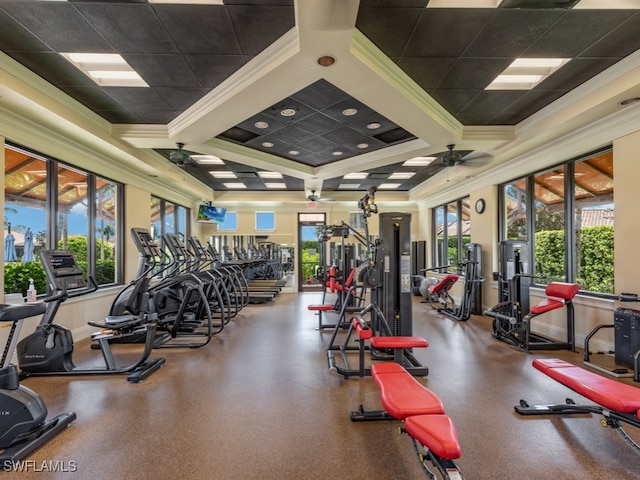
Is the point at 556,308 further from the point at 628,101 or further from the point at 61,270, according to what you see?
the point at 61,270

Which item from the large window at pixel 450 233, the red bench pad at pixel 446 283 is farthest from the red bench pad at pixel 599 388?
the large window at pixel 450 233

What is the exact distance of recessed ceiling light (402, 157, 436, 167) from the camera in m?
6.91

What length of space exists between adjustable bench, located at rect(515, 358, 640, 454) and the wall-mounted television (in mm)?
9059

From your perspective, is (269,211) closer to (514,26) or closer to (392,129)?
(392,129)

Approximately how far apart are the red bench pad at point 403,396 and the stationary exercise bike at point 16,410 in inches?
94.5

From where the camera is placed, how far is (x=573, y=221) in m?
4.99

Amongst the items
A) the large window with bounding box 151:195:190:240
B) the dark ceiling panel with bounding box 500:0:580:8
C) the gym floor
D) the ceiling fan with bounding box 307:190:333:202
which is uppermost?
the dark ceiling panel with bounding box 500:0:580:8

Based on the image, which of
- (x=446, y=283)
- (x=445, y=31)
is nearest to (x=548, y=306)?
(x=446, y=283)

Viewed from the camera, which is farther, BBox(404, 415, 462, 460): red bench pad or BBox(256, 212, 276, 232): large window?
BBox(256, 212, 276, 232): large window

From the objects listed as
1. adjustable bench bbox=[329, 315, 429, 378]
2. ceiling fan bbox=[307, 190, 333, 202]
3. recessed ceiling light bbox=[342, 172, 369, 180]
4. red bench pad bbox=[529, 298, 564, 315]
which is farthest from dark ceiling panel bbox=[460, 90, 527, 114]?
ceiling fan bbox=[307, 190, 333, 202]

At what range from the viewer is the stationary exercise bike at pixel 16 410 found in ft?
7.25

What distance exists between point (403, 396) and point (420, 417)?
275 millimetres

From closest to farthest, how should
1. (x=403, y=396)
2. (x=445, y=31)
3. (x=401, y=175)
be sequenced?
(x=403, y=396)
(x=445, y=31)
(x=401, y=175)

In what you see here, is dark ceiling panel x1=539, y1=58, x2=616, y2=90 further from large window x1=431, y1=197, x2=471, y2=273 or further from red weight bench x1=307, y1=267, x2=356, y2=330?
large window x1=431, y1=197, x2=471, y2=273
